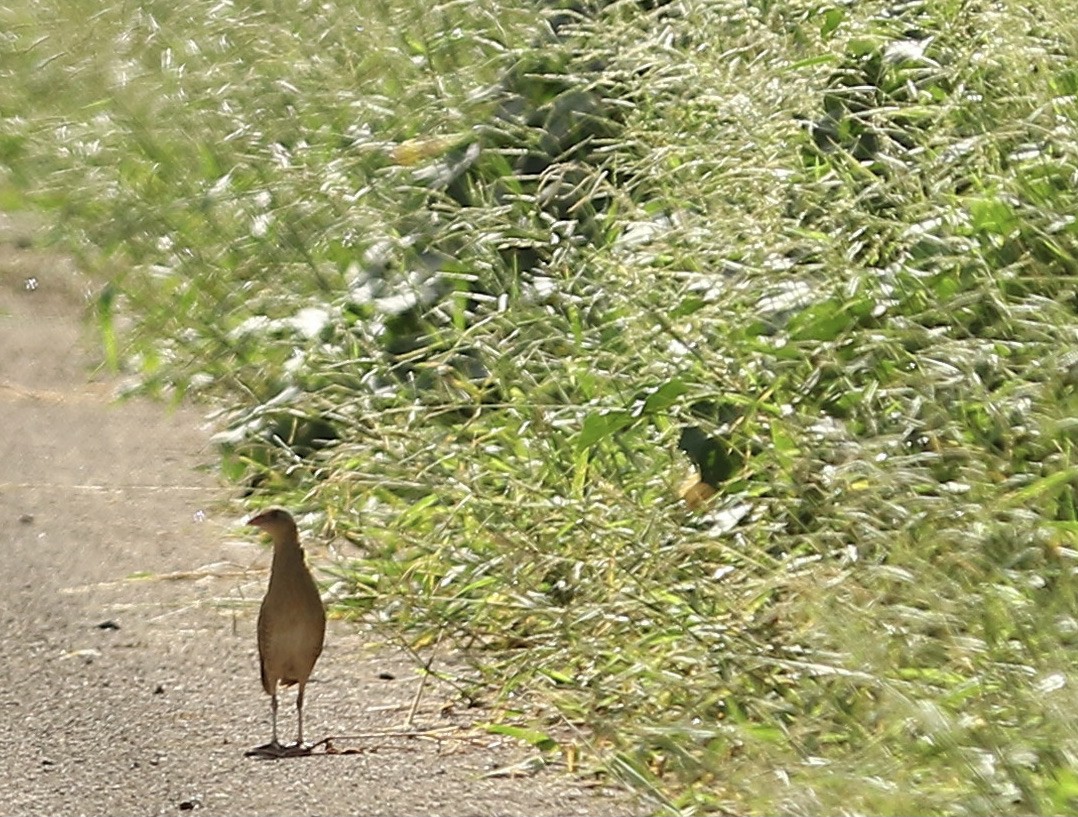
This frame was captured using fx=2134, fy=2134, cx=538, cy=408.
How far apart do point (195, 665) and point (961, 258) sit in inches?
72.0

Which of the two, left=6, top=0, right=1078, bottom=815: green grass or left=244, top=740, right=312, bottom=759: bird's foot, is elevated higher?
left=6, top=0, right=1078, bottom=815: green grass

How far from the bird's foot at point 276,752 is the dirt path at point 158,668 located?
30 millimetres

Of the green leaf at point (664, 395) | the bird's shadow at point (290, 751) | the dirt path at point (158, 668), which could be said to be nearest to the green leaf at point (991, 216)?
the green leaf at point (664, 395)

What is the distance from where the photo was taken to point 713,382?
4234 mm

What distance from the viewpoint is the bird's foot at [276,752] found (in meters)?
4.05

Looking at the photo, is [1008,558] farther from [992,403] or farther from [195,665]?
[195,665]

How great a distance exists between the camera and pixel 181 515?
552 cm

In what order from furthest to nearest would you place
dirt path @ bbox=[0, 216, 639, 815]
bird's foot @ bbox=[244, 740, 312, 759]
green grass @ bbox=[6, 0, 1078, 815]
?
bird's foot @ bbox=[244, 740, 312, 759] < dirt path @ bbox=[0, 216, 639, 815] < green grass @ bbox=[6, 0, 1078, 815]

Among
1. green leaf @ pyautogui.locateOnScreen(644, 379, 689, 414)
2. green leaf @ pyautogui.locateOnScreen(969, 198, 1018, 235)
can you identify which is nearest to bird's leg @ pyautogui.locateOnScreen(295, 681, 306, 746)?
green leaf @ pyautogui.locateOnScreen(644, 379, 689, 414)

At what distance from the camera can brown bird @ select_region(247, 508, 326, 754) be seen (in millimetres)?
4102

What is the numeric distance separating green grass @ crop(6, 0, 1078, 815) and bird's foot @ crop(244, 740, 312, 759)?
0.40 metres

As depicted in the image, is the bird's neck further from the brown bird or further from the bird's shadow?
the bird's shadow

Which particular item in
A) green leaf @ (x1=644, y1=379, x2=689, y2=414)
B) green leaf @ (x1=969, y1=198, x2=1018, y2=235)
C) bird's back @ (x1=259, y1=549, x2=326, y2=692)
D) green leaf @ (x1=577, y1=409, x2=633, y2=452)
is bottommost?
bird's back @ (x1=259, y1=549, x2=326, y2=692)

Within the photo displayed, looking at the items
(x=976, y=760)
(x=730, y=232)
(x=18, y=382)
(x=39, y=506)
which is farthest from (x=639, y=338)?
(x=18, y=382)
